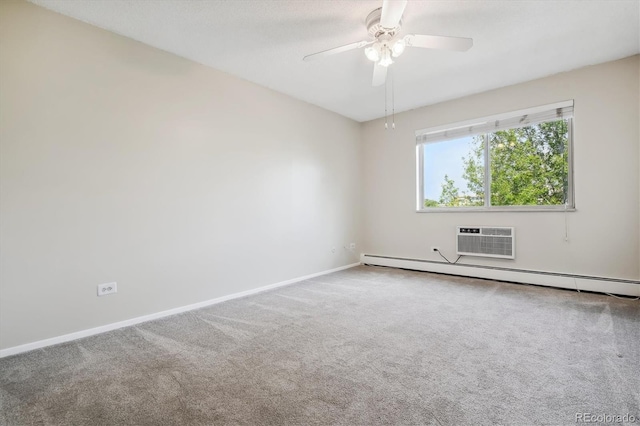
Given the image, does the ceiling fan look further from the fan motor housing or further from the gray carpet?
the gray carpet

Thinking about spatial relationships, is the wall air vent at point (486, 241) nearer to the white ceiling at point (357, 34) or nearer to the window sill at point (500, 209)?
the window sill at point (500, 209)

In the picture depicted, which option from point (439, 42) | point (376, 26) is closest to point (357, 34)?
point (376, 26)

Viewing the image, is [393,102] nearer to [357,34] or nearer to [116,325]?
[357,34]

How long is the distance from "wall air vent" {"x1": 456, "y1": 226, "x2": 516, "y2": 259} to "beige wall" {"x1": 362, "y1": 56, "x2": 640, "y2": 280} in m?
0.09

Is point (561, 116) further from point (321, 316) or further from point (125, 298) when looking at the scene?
point (125, 298)

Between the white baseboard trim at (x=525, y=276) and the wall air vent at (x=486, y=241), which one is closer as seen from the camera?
the white baseboard trim at (x=525, y=276)

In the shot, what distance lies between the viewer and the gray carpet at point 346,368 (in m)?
1.39

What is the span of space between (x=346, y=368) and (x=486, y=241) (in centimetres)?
311

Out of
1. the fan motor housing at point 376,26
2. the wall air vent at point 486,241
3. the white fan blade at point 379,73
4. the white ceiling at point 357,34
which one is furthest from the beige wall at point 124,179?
the wall air vent at point 486,241

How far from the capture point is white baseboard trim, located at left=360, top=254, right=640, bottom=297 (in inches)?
122

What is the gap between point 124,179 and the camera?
2559mm

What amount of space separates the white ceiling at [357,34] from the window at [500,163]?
58 centimetres

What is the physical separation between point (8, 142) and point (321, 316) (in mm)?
2691

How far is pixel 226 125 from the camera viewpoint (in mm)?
3301
